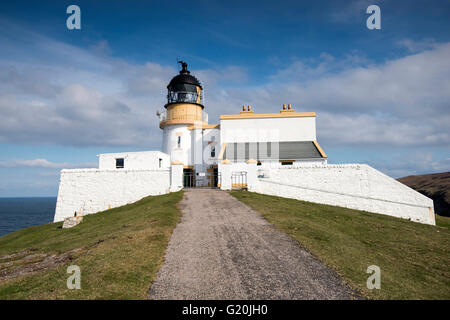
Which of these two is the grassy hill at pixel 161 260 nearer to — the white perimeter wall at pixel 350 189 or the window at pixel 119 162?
the white perimeter wall at pixel 350 189

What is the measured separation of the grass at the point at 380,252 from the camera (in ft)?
21.7

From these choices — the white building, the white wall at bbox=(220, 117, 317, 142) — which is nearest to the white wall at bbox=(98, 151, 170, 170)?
the white building

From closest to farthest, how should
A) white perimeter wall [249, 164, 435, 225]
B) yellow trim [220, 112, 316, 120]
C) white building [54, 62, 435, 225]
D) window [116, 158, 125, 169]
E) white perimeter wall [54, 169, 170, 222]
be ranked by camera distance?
white perimeter wall [249, 164, 435, 225]
white building [54, 62, 435, 225]
white perimeter wall [54, 169, 170, 222]
window [116, 158, 125, 169]
yellow trim [220, 112, 316, 120]

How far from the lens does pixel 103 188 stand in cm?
2377

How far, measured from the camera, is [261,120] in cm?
2859

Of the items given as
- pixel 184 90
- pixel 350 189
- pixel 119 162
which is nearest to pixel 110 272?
pixel 350 189

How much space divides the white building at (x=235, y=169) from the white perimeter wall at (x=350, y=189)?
58mm

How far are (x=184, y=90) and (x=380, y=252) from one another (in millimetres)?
26510

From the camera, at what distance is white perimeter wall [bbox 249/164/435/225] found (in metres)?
20.0

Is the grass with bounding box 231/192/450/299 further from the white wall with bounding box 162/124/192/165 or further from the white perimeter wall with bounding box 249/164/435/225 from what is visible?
the white wall with bounding box 162/124/192/165

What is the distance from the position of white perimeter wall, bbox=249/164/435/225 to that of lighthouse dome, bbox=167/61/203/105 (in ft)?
47.6

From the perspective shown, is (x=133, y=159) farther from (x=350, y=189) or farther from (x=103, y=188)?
(x=350, y=189)

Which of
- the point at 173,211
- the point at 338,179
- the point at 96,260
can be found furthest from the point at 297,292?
the point at 338,179
